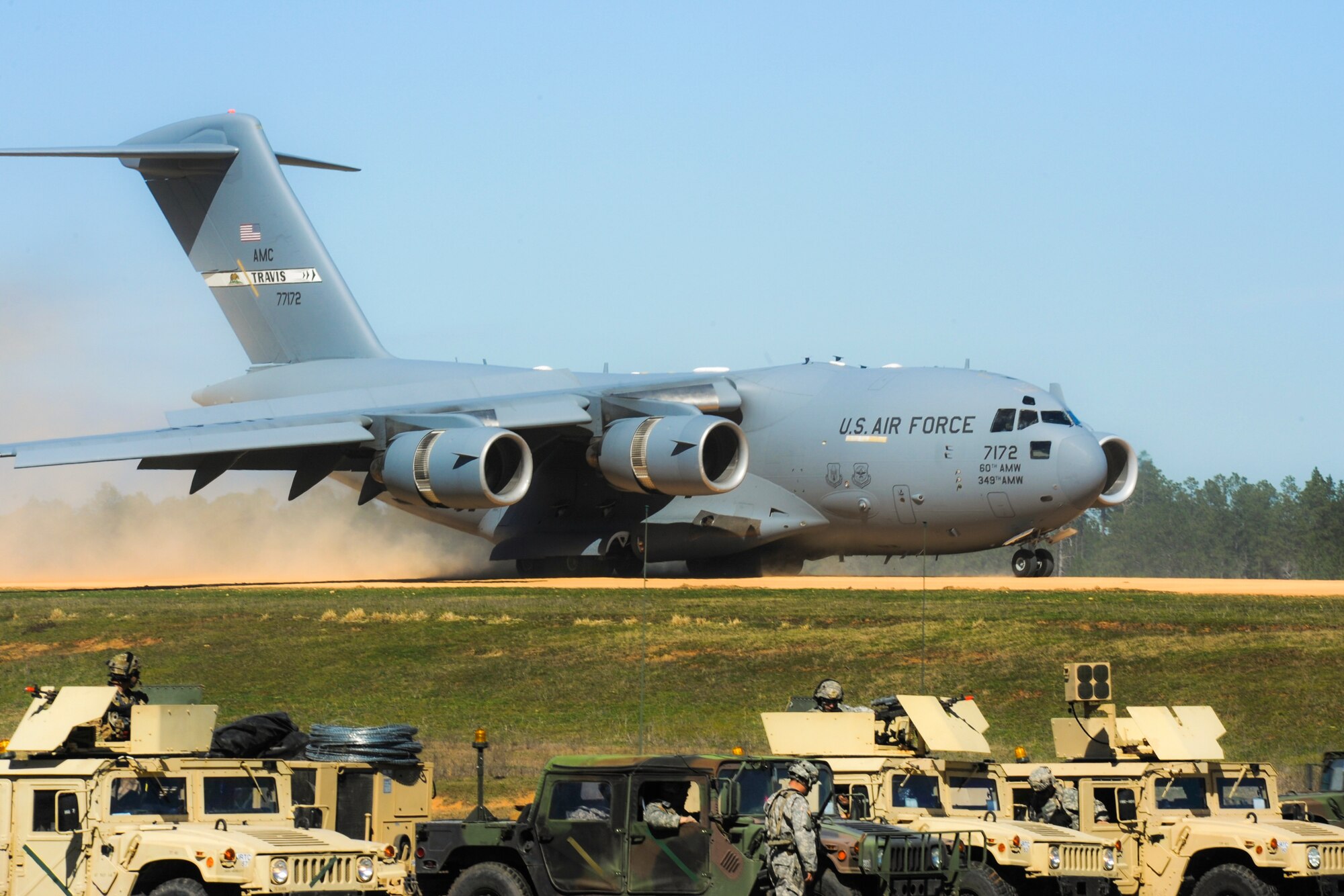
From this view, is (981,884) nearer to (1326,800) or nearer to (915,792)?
(915,792)

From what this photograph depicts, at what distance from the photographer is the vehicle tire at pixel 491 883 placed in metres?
10.7

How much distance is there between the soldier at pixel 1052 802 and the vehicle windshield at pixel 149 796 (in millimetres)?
5566

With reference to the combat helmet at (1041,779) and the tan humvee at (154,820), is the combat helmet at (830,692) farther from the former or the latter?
the tan humvee at (154,820)

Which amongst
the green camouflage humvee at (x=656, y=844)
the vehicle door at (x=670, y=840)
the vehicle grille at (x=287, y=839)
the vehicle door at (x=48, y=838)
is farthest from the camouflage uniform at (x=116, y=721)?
the vehicle door at (x=670, y=840)

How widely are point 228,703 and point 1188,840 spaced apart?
1203 cm

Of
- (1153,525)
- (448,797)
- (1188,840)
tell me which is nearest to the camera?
(1188,840)

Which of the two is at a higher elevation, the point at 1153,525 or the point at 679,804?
the point at 1153,525

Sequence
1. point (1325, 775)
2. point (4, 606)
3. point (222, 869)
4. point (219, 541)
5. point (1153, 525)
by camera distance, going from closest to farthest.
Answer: point (222, 869)
point (1325, 775)
point (4, 606)
point (219, 541)
point (1153, 525)

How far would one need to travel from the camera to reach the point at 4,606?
29.9 meters

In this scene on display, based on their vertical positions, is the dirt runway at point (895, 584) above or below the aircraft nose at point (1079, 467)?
below

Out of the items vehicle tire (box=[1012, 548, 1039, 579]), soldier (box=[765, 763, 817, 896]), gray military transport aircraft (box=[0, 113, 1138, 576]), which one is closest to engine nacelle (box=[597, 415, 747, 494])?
gray military transport aircraft (box=[0, 113, 1138, 576])

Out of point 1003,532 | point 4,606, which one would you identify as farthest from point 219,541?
point 1003,532

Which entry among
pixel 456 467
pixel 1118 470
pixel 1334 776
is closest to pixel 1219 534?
pixel 1118 470

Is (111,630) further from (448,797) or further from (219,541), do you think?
(219,541)
